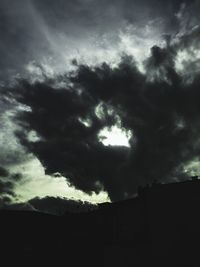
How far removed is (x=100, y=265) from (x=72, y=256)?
4.37 m

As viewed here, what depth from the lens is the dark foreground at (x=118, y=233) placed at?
1141 inches

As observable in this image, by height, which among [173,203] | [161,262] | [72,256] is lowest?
[161,262]

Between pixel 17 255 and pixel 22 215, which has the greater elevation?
pixel 22 215

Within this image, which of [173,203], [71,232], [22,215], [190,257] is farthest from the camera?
[71,232]

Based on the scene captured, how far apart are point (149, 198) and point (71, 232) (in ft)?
43.9

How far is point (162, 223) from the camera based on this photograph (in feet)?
97.3

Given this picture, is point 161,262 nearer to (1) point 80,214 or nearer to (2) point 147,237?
(2) point 147,237

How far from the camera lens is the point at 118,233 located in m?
33.4

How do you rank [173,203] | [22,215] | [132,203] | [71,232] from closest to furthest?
1. [173,203]
2. [132,203]
3. [22,215]
4. [71,232]

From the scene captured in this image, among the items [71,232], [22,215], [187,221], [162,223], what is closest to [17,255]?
[22,215]

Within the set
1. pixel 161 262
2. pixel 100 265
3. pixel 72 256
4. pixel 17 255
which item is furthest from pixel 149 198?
pixel 17 255

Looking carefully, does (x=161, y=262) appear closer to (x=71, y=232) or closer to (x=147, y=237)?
(x=147, y=237)

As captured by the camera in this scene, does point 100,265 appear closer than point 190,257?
No

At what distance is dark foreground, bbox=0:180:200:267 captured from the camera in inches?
1141
